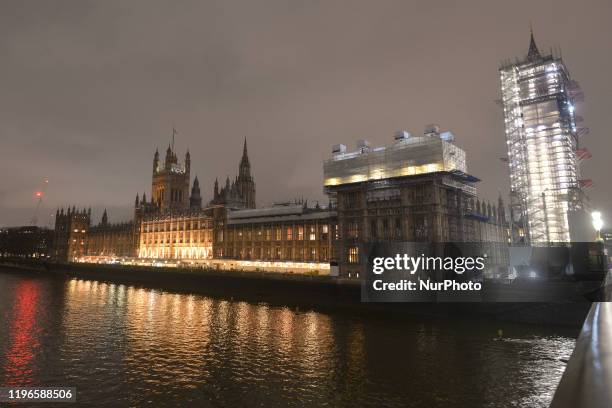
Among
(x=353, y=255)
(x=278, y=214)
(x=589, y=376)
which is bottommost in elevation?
(x=589, y=376)

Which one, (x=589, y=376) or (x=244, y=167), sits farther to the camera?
(x=244, y=167)

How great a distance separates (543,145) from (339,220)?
151 ft

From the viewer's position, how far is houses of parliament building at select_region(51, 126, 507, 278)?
225 ft

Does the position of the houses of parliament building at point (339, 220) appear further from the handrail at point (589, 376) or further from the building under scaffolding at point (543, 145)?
the handrail at point (589, 376)

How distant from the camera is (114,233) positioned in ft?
536

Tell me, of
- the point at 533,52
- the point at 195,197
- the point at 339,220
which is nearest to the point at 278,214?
the point at 339,220

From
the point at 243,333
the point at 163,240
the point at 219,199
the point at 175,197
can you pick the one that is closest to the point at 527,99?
the point at 243,333

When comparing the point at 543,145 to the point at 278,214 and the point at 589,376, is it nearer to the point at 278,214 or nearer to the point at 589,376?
the point at 278,214

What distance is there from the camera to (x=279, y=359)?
31969 mm

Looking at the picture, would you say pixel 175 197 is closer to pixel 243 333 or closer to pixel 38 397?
pixel 243 333

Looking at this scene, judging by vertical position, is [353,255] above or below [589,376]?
above

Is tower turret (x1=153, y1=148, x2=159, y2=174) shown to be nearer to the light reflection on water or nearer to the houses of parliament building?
the houses of parliament building

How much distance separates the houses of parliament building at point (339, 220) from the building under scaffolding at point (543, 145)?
1092 cm

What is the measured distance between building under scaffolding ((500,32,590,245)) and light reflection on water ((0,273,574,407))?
4578 cm
